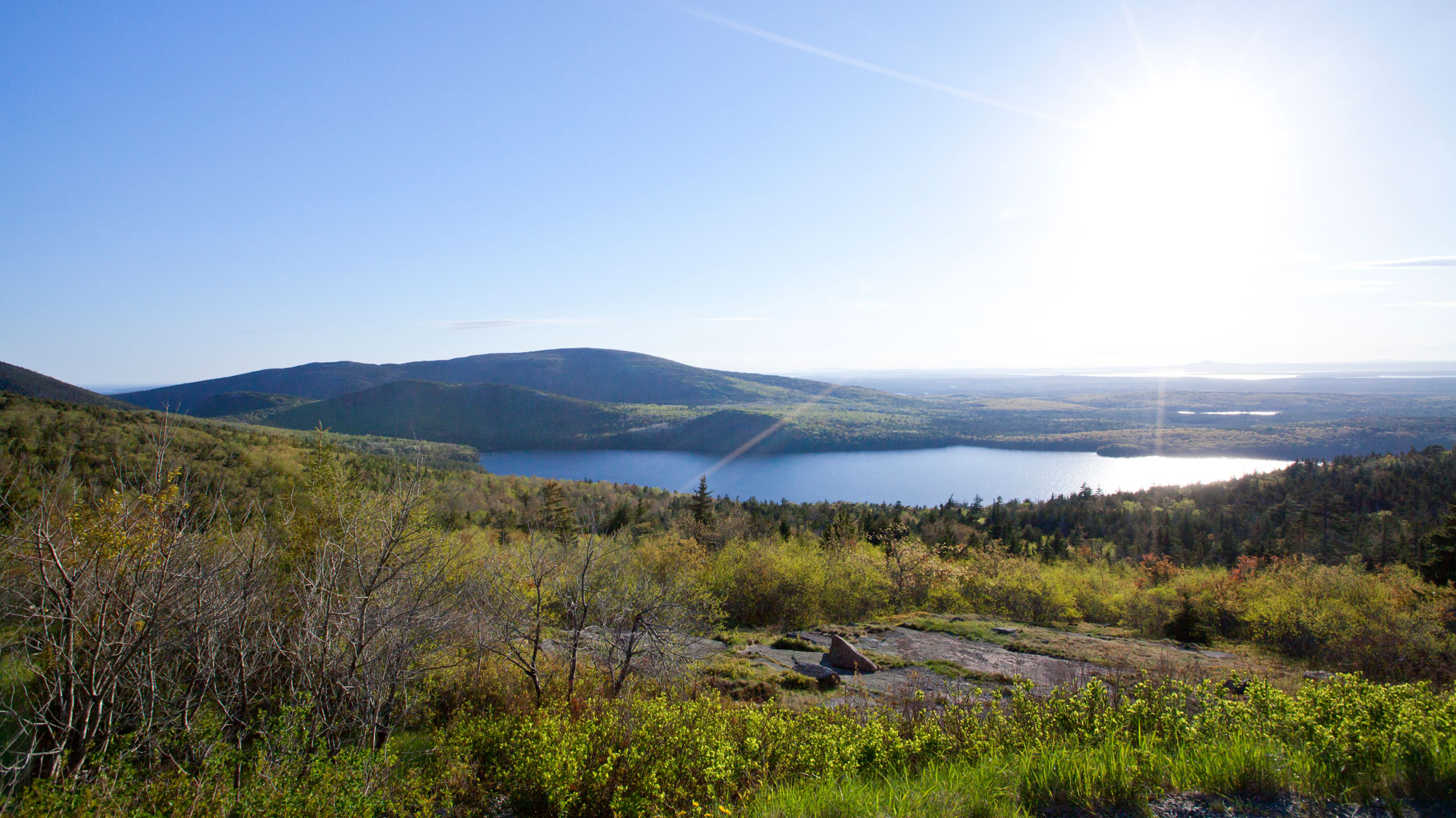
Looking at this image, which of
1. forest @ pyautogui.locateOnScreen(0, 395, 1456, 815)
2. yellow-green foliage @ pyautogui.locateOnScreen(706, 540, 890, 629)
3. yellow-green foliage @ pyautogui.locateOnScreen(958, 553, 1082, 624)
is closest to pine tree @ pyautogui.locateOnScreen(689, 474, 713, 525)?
yellow-green foliage @ pyautogui.locateOnScreen(706, 540, 890, 629)

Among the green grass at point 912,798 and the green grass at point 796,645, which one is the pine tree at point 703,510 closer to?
the green grass at point 796,645

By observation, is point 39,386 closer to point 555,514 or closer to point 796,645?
point 555,514

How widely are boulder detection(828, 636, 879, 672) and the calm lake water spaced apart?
8979 cm

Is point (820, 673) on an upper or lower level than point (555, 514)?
upper

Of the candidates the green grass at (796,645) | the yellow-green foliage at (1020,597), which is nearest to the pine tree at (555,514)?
the green grass at (796,645)

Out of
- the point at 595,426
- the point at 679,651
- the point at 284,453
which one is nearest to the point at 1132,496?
the point at 679,651

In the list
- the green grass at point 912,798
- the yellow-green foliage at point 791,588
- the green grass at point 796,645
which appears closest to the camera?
the green grass at point 912,798

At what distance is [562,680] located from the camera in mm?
12594

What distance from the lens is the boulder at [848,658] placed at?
17.2 m

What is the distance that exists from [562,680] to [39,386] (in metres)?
91.3

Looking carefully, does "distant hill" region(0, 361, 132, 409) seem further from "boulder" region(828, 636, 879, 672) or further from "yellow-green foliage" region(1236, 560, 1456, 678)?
"yellow-green foliage" region(1236, 560, 1456, 678)

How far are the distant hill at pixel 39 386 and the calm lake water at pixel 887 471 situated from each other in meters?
67.4

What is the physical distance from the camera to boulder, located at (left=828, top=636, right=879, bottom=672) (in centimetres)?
1720

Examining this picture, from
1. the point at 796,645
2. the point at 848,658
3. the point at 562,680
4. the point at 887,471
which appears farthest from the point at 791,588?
the point at 887,471
